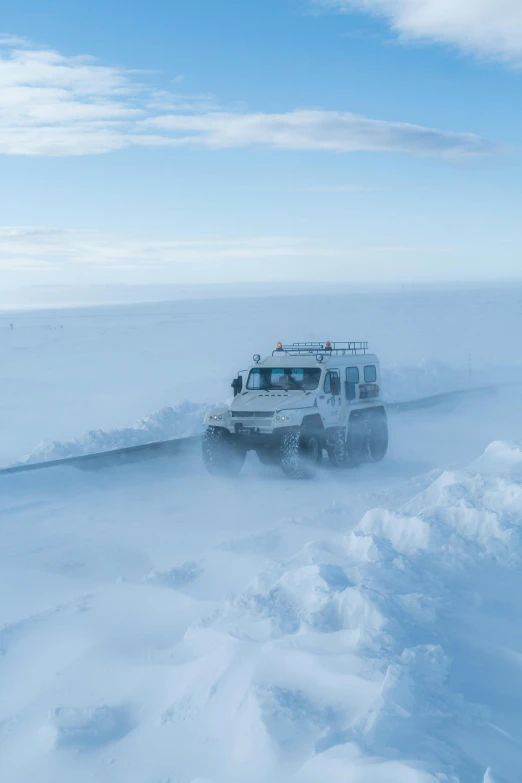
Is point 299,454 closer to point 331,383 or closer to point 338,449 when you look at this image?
point 338,449

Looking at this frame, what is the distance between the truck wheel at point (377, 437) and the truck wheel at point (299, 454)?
1928mm

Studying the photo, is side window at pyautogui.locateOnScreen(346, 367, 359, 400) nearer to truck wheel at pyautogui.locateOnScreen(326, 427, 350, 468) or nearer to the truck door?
the truck door

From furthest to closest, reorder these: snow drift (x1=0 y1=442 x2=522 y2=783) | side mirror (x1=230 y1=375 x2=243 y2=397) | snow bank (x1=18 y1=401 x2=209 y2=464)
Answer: snow bank (x1=18 y1=401 x2=209 y2=464)
side mirror (x1=230 y1=375 x2=243 y2=397)
snow drift (x1=0 y1=442 x2=522 y2=783)

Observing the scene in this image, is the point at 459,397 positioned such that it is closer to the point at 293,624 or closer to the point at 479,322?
the point at 293,624

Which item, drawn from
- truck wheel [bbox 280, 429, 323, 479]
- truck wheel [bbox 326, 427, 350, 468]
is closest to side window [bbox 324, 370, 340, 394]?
truck wheel [bbox 326, 427, 350, 468]

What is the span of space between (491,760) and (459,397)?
66.9 feet

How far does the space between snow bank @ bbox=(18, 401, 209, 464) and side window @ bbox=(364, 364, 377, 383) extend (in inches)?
175

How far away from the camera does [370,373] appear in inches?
575

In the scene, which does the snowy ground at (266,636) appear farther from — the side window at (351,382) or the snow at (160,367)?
the snow at (160,367)

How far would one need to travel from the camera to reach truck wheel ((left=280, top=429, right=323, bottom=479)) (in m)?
12.4

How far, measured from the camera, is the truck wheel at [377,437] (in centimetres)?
1450

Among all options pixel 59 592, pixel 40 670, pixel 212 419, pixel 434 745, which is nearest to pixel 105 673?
pixel 40 670

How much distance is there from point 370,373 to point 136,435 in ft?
17.1

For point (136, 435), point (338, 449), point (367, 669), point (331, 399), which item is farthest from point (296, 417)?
point (367, 669)
